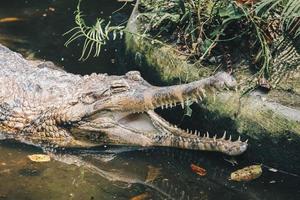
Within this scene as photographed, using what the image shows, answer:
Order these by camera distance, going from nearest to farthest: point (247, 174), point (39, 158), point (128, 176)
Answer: point (247, 174), point (128, 176), point (39, 158)

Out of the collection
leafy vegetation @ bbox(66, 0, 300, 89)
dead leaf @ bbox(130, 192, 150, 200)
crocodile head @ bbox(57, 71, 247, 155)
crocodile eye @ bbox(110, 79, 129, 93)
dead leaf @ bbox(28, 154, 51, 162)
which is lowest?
Result: dead leaf @ bbox(130, 192, 150, 200)

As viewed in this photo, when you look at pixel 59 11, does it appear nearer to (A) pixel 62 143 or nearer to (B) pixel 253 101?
(A) pixel 62 143

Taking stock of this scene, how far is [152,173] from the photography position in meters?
4.94

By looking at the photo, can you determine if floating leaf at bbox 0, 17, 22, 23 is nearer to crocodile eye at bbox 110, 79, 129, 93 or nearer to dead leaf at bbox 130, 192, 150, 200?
crocodile eye at bbox 110, 79, 129, 93

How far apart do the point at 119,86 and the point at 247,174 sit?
146cm

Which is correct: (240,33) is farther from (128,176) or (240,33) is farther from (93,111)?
(128,176)

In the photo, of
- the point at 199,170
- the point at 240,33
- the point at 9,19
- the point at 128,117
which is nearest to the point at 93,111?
the point at 128,117

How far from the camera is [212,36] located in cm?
534

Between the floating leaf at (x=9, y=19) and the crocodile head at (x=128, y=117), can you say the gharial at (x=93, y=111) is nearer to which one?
the crocodile head at (x=128, y=117)

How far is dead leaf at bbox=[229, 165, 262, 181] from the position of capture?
15.6 ft

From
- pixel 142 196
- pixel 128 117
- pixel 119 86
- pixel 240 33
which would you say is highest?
pixel 240 33

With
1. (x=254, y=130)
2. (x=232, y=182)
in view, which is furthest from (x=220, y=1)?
(x=232, y=182)

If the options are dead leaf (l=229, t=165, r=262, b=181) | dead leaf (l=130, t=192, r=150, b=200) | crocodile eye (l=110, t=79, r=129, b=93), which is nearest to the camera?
dead leaf (l=130, t=192, r=150, b=200)

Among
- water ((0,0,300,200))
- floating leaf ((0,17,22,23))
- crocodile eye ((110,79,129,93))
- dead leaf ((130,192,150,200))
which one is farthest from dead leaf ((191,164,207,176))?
floating leaf ((0,17,22,23))
